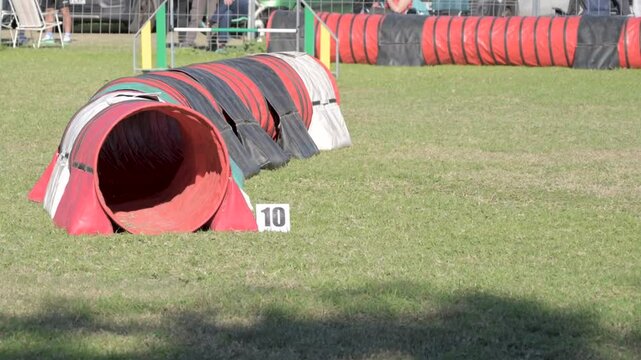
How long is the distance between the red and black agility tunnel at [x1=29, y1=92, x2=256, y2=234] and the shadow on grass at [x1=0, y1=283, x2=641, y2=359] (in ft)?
5.54

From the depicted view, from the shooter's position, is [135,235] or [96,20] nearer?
[135,235]

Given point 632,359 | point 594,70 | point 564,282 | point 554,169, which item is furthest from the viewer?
point 594,70

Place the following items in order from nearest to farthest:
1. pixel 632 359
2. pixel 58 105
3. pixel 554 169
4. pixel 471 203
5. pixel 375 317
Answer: pixel 632 359, pixel 375 317, pixel 471 203, pixel 554 169, pixel 58 105

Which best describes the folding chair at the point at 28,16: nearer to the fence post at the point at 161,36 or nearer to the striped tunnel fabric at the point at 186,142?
the fence post at the point at 161,36

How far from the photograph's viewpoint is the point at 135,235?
24.3ft

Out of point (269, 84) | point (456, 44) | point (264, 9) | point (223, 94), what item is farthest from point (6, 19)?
point (223, 94)

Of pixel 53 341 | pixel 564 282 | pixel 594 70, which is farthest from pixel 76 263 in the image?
pixel 594 70

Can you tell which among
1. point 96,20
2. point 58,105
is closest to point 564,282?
point 58,105

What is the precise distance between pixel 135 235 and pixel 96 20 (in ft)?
64.5

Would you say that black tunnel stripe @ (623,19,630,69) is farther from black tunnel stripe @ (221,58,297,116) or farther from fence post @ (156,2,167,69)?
black tunnel stripe @ (221,58,297,116)

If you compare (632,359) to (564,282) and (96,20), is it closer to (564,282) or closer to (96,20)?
(564,282)

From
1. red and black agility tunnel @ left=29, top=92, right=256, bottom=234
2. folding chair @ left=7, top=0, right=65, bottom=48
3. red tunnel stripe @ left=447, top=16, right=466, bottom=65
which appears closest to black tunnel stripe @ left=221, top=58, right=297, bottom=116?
red and black agility tunnel @ left=29, top=92, right=256, bottom=234

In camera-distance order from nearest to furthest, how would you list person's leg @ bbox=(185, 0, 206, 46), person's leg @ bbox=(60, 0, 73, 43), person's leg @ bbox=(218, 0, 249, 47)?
1. person's leg @ bbox=(185, 0, 206, 46)
2. person's leg @ bbox=(218, 0, 249, 47)
3. person's leg @ bbox=(60, 0, 73, 43)

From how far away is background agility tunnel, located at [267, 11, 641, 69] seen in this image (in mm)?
20469
